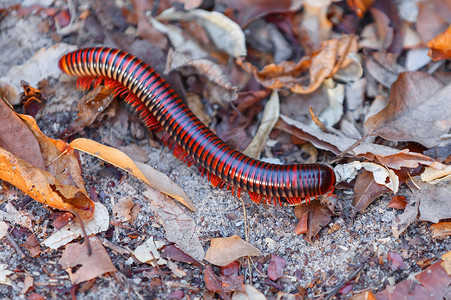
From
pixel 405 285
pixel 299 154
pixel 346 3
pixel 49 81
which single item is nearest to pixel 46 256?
pixel 49 81

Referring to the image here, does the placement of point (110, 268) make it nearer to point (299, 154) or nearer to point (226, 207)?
point (226, 207)

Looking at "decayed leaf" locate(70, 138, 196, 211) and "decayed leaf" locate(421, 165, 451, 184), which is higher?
"decayed leaf" locate(70, 138, 196, 211)

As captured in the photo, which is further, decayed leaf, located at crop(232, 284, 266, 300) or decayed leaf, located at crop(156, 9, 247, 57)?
decayed leaf, located at crop(156, 9, 247, 57)

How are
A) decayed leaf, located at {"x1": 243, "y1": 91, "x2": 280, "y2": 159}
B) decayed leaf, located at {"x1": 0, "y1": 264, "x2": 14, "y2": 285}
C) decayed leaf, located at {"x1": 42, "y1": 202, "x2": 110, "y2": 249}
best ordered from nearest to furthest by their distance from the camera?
1. decayed leaf, located at {"x1": 0, "y1": 264, "x2": 14, "y2": 285}
2. decayed leaf, located at {"x1": 42, "y1": 202, "x2": 110, "y2": 249}
3. decayed leaf, located at {"x1": 243, "y1": 91, "x2": 280, "y2": 159}

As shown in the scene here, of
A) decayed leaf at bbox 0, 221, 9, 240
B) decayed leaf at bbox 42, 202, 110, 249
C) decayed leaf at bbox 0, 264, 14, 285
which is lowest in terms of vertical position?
decayed leaf at bbox 42, 202, 110, 249

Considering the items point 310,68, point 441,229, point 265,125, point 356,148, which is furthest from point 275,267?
point 310,68

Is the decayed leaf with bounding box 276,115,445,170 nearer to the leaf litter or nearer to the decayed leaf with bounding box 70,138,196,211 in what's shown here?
the leaf litter

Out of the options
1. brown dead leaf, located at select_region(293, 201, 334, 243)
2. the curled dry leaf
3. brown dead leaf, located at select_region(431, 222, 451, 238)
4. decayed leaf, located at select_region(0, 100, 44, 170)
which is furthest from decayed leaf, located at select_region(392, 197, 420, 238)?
decayed leaf, located at select_region(0, 100, 44, 170)

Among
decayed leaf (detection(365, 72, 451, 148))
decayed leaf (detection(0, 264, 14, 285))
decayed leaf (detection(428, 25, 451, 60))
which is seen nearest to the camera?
decayed leaf (detection(0, 264, 14, 285))
